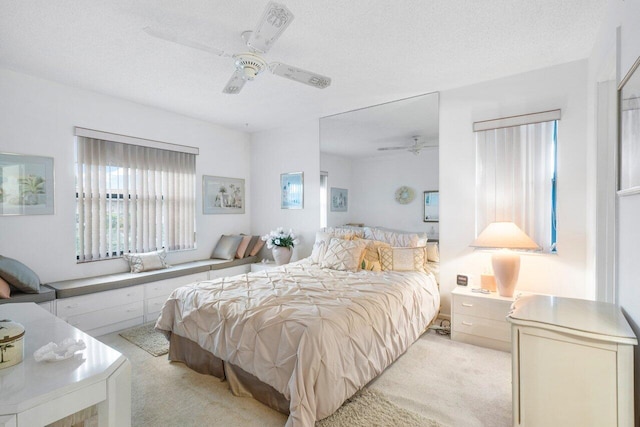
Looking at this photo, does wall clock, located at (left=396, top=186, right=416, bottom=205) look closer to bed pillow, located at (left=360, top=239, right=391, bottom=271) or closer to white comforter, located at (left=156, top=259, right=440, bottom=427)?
bed pillow, located at (left=360, top=239, right=391, bottom=271)

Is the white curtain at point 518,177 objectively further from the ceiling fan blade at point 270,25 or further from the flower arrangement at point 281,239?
the flower arrangement at point 281,239

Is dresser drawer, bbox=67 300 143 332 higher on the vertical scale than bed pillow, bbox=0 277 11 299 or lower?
lower

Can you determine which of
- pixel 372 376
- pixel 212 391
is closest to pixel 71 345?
pixel 212 391

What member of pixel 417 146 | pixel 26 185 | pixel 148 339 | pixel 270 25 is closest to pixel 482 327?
pixel 417 146

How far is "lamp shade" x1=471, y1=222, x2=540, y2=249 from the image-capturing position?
106 inches

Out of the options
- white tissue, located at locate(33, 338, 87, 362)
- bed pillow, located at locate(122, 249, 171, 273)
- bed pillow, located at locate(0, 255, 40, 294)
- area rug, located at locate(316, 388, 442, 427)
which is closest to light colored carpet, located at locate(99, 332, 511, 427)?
area rug, located at locate(316, 388, 442, 427)

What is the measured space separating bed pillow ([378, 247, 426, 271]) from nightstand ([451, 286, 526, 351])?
485mm

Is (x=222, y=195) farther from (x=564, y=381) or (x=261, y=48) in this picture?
(x=564, y=381)

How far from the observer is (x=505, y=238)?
9.09 ft

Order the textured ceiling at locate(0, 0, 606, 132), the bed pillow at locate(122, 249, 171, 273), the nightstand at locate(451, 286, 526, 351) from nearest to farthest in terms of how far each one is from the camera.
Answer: the textured ceiling at locate(0, 0, 606, 132) → the nightstand at locate(451, 286, 526, 351) → the bed pillow at locate(122, 249, 171, 273)

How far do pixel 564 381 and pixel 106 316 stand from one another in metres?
3.89

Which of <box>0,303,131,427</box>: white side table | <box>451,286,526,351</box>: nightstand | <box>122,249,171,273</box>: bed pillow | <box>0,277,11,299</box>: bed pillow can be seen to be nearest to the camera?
<box>0,303,131,427</box>: white side table

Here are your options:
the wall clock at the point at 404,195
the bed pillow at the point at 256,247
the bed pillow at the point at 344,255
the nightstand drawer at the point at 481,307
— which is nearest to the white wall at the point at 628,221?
the nightstand drawer at the point at 481,307

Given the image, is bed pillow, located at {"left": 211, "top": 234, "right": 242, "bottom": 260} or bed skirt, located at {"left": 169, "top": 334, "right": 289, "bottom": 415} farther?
bed pillow, located at {"left": 211, "top": 234, "right": 242, "bottom": 260}
